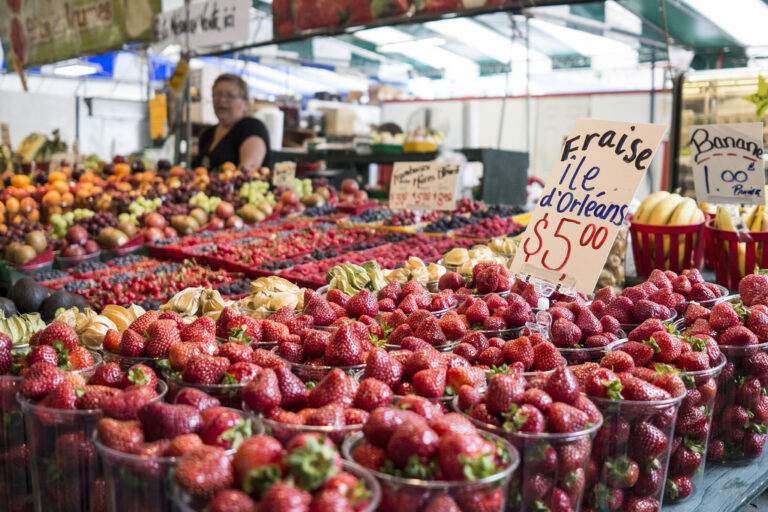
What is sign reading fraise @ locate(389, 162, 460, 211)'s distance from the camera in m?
3.86

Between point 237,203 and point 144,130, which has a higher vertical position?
point 144,130

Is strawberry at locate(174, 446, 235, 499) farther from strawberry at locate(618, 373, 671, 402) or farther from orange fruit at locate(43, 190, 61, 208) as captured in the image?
orange fruit at locate(43, 190, 61, 208)

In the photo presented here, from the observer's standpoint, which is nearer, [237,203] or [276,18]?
[276,18]

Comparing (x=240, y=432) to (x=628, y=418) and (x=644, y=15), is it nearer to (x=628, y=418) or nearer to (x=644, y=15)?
(x=628, y=418)

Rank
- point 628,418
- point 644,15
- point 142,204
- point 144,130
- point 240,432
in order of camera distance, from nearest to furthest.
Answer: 1. point 240,432
2. point 628,418
3. point 142,204
4. point 644,15
5. point 144,130

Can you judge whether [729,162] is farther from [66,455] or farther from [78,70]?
[78,70]

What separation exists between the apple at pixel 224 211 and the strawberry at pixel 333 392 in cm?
384

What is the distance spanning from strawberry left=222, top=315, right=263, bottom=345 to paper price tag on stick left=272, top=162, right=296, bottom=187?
12.7ft

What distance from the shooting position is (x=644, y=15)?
6.82 m

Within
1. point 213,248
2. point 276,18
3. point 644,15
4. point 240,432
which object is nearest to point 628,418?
point 240,432

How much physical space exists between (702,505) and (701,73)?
287cm

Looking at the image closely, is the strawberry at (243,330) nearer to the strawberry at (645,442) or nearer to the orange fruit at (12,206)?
the strawberry at (645,442)

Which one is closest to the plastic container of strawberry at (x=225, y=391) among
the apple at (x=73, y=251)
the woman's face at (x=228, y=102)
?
the apple at (x=73, y=251)

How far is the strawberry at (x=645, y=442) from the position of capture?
1.22 meters
